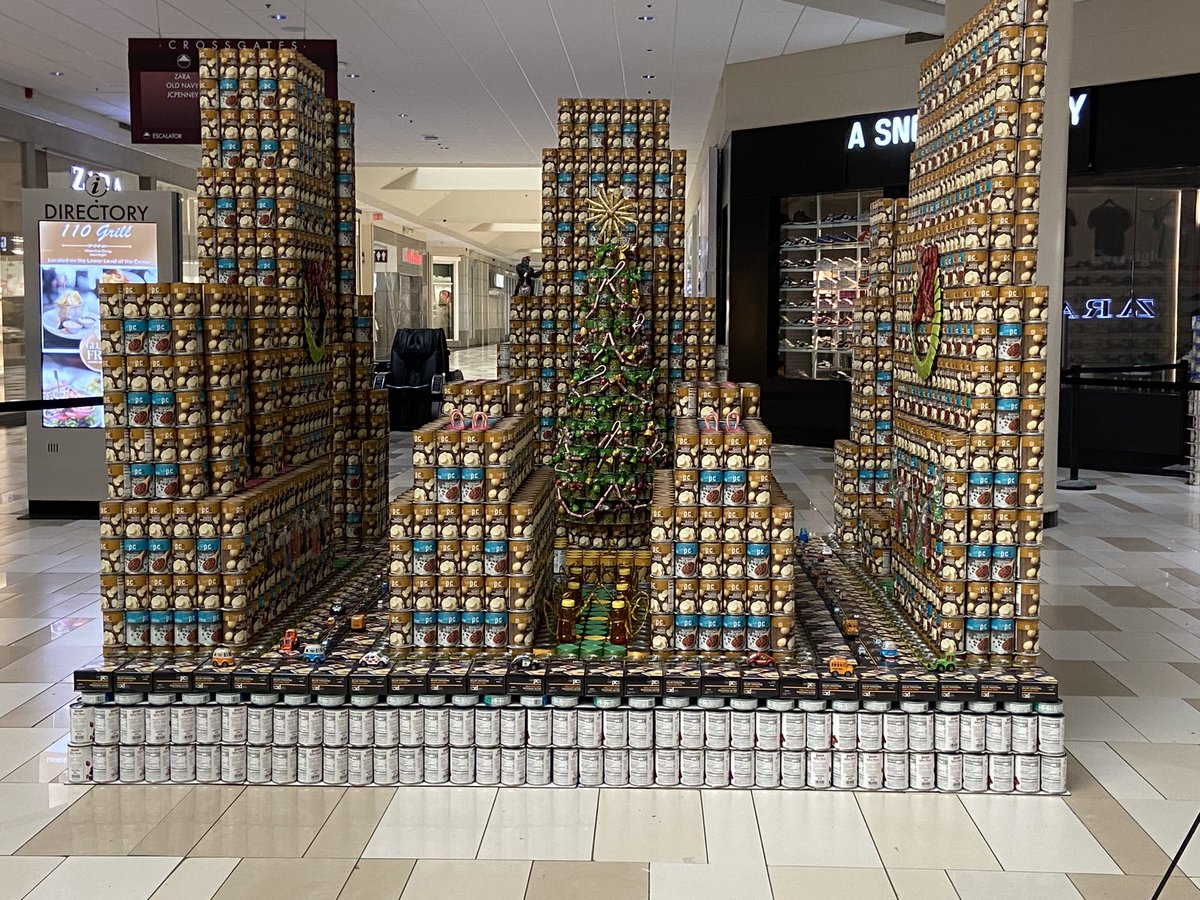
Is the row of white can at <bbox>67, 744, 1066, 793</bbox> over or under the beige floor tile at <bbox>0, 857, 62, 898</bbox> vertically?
over

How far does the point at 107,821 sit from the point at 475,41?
10212 millimetres

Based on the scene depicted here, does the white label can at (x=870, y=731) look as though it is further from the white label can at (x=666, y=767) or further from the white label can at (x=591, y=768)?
the white label can at (x=591, y=768)

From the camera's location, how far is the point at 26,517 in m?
9.52

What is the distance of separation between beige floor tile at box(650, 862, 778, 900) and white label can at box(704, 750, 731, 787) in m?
0.60

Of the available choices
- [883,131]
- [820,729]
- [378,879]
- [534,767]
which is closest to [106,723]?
[378,879]

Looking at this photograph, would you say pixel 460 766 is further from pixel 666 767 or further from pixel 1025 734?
pixel 1025 734

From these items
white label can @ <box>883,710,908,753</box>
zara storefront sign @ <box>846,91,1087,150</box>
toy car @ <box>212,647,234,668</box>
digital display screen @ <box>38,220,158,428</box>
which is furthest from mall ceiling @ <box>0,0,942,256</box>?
white label can @ <box>883,710,908,753</box>

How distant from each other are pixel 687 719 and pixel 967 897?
1119 millimetres

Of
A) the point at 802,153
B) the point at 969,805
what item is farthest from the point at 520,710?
the point at 802,153

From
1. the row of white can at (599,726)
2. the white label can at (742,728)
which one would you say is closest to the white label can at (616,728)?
the row of white can at (599,726)

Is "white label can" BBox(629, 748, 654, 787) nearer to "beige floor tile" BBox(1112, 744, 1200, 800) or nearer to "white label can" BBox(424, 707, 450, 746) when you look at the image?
"white label can" BBox(424, 707, 450, 746)

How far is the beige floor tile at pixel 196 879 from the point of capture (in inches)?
130

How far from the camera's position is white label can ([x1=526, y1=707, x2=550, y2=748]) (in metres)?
4.13

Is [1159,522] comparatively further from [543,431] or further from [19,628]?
[19,628]
